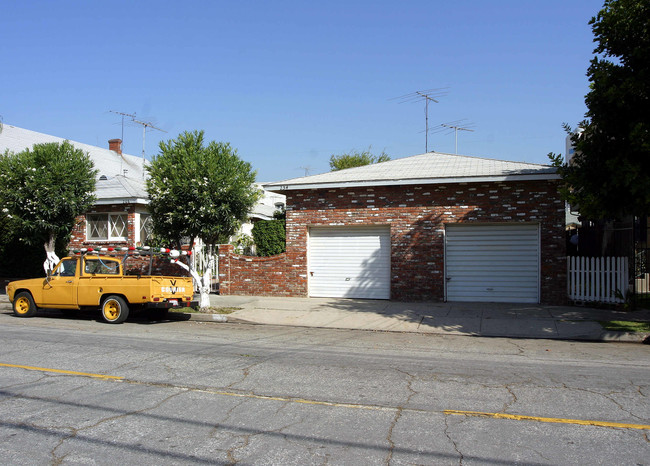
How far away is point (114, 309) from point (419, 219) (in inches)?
351

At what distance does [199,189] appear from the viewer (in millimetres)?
14438

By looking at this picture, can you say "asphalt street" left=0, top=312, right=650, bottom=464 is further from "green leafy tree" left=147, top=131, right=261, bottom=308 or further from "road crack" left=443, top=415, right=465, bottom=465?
"green leafy tree" left=147, top=131, right=261, bottom=308

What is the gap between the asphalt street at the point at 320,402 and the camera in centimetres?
473

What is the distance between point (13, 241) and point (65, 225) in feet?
15.1

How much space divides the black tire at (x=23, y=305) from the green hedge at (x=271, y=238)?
8.43 meters

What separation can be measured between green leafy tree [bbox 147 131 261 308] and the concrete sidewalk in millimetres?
2272

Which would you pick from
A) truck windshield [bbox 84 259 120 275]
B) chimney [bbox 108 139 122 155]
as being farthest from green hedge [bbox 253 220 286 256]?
chimney [bbox 108 139 122 155]

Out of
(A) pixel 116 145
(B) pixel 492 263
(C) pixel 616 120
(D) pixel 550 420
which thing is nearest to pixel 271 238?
(B) pixel 492 263

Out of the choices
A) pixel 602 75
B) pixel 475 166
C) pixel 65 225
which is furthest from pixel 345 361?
pixel 65 225

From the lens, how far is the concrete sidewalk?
11602 mm

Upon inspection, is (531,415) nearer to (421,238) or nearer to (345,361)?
(345,361)

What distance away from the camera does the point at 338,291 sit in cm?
1733

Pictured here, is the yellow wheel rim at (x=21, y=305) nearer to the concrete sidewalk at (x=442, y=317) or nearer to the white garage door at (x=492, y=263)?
the concrete sidewalk at (x=442, y=317)

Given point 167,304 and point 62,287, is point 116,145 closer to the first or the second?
point 62,287
